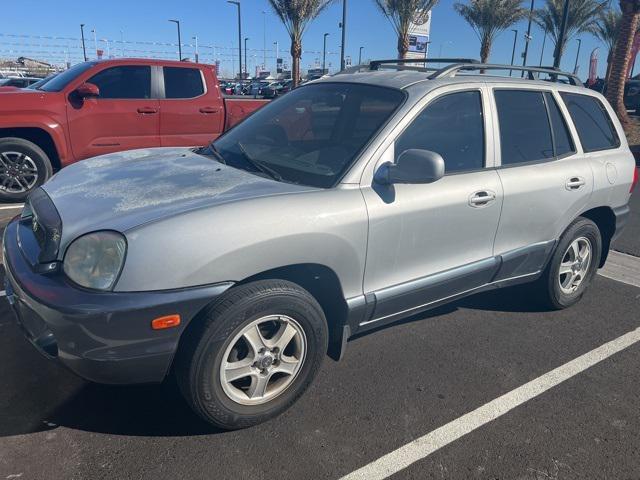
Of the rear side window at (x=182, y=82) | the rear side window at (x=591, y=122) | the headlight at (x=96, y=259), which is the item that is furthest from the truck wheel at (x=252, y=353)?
the rear side window at (x=182, y=82)

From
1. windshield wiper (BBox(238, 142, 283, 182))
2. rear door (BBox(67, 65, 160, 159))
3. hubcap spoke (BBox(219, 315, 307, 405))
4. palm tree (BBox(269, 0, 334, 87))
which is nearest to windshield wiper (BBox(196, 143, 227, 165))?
windshield wiper (BBox(238, 142, 283, 182))

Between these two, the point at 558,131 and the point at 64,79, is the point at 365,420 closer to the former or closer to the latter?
the point at 558,131

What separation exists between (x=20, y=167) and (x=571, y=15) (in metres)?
31.9

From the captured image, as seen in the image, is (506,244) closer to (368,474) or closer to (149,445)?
(368,474)

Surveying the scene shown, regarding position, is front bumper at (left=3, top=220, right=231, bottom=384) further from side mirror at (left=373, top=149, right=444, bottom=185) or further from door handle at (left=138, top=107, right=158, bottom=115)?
door handle at (left=138, top=107, right=158, bottom=115)

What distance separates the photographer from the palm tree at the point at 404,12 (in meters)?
27.6

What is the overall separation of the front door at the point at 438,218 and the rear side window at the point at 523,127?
19 cm

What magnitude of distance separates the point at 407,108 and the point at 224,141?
51.6 inches

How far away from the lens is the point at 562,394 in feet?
10.2

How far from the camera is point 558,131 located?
12.9 ft

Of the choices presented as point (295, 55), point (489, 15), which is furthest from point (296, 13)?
point (489, 15)

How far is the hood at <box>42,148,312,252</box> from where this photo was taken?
2.40 meters

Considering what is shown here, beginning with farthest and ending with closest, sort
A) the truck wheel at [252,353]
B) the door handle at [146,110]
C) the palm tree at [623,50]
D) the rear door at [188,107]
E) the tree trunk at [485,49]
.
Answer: the tree trunk at [485,49] < the palm tree at [623,50] < the rear door at [188,107] < the door handle at [146,110] < the truck wheel at [252,353]

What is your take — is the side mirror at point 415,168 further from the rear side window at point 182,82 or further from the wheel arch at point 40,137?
the rear side window at point 182,82
